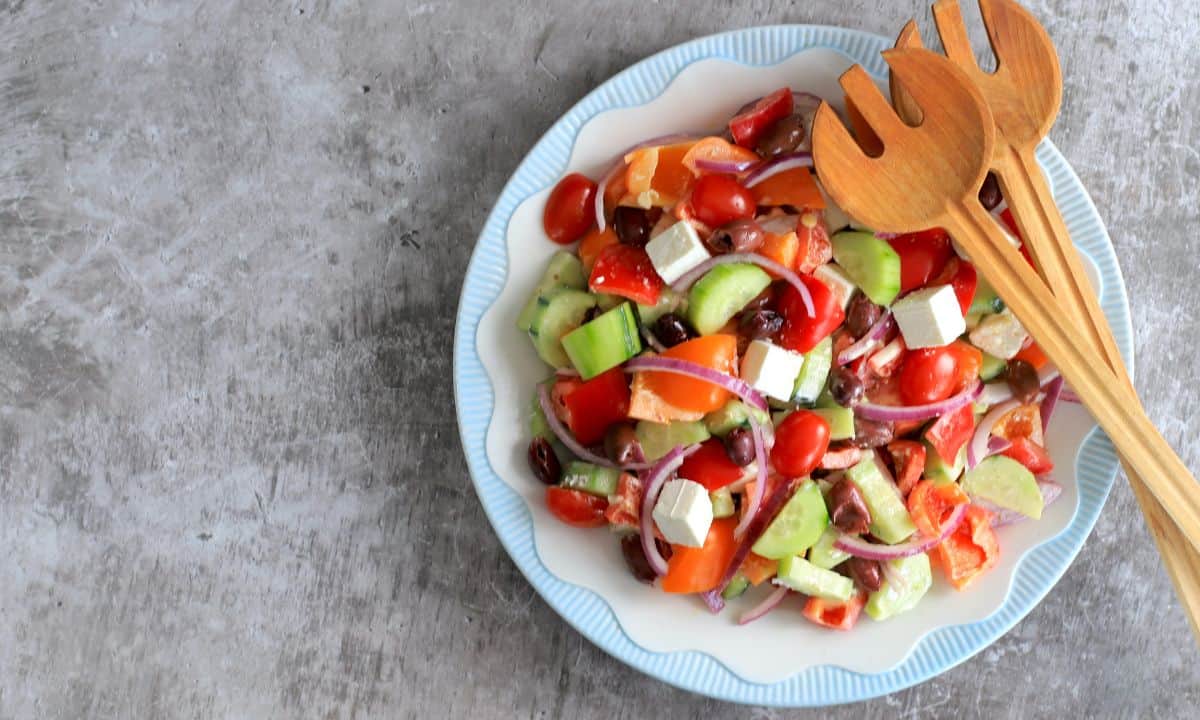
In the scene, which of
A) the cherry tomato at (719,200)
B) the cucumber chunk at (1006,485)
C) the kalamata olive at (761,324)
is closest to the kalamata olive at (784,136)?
the cherry tomato at (719,200)

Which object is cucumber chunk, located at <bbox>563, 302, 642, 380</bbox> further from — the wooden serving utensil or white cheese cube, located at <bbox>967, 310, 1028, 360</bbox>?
white cheese cube, located at <bbox>967, 310, 1028, 360</bbox>

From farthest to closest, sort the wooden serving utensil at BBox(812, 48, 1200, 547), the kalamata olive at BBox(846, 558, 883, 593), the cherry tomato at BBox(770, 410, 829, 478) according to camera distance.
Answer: the kalamata olive at BBox(846, 558, 883, 593)
the cherry tomato at BBox(770, 410, 829, 478)
the wooden serving utensil at BBox(812, 48, 1200, 547)

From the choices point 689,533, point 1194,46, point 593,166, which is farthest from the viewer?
point 1194,46

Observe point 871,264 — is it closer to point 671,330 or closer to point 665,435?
point 671,330

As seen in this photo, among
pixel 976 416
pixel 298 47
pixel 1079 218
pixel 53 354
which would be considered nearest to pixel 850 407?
pixel 976 416

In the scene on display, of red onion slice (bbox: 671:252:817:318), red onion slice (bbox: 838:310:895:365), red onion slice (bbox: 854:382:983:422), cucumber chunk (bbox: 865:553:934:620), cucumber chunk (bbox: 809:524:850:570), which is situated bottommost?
cucumber chunk (bbox: 865:553:934:620)

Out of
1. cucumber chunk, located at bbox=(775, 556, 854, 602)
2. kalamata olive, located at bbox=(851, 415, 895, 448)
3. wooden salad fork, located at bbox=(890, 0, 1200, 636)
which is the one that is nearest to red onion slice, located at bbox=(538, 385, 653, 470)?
cucumber chunk, located at bbox=(775, 556, 854, 602)

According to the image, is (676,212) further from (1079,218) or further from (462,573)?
(462,573)
